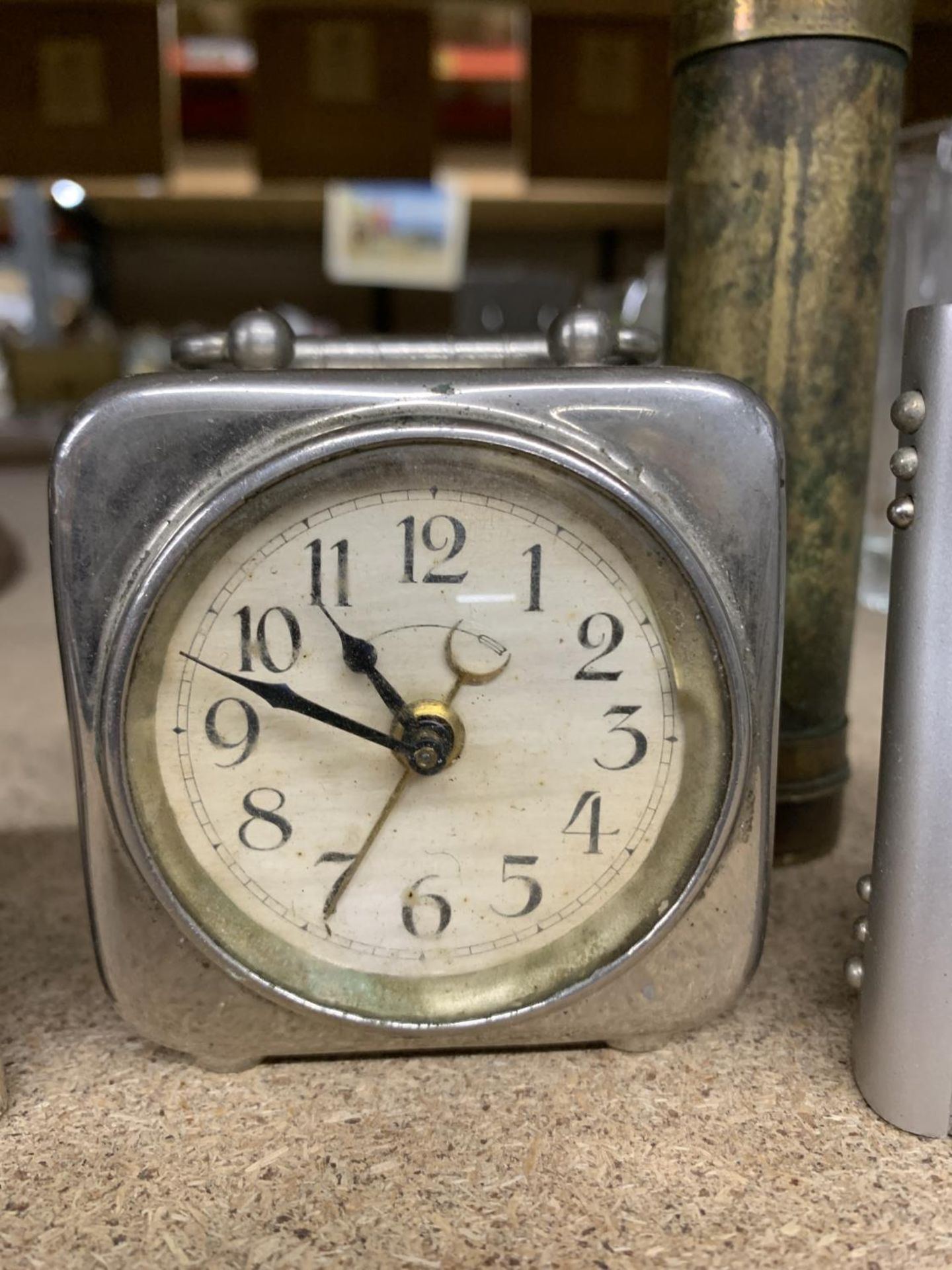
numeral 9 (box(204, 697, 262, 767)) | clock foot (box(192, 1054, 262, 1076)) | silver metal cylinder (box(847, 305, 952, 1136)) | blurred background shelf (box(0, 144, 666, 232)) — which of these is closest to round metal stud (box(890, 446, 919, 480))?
silver metal cylinder (box(847, 305, 952, 1136))

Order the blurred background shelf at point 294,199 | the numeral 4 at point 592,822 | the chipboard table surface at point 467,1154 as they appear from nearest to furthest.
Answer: the chipboard table surface at point 467,1154
the numeral 4 at point 592,822
the blurred background shelf at point 294,199

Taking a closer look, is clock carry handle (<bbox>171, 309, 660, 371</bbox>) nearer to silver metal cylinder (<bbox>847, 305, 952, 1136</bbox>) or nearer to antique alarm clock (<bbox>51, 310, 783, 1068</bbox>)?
antique alarm clock (<bbox>51, 310, 783, 1068</bbox>)

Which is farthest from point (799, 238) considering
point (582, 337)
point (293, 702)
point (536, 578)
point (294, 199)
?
point (294, 199)

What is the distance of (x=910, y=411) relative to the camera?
0.52m

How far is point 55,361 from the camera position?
210cm

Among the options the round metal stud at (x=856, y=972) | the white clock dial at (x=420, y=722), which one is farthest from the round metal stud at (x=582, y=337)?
the round metal stud at (x=856, y=972)

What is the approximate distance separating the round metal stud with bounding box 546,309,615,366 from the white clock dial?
4.4 inches

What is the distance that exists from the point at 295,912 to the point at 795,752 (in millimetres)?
371

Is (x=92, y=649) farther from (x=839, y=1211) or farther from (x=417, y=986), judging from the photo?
(x=839, y=1211)

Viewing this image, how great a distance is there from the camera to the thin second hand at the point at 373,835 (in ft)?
1.97

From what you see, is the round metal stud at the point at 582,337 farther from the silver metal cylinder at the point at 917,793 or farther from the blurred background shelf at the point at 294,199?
the blurred background shelf at the point at 294,199

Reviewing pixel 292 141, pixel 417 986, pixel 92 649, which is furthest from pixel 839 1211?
pixel 292 141

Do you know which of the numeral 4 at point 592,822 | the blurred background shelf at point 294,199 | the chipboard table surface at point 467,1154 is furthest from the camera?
the blurred background shelf at point 294,199

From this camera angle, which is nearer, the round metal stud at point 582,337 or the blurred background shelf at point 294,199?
the round metal stud at point 582,337
